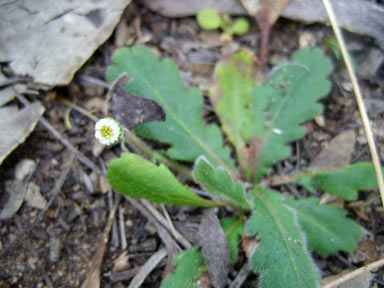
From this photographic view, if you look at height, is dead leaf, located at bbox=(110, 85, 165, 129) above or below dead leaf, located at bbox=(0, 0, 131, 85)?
below

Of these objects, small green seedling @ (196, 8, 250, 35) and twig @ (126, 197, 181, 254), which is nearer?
twig @ (126, 197, 181, 254)

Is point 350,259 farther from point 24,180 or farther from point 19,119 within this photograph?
point 19,119

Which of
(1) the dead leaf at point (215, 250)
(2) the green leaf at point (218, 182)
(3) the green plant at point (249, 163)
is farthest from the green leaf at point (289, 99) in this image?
(1) the dead leaf at point (215, 250)

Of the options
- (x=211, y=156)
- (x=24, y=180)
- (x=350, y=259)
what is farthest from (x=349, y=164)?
(x=24, y=180)

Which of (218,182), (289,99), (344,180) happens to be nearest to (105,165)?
(218,182)

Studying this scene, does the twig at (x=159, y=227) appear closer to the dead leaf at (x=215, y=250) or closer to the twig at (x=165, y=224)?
the twig at (x=165, y=224)

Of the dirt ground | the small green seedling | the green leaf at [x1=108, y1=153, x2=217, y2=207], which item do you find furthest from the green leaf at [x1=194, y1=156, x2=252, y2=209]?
the small green seedling

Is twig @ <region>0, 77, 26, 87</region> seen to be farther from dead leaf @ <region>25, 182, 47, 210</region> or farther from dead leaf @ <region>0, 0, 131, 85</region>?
dead leaf @ <region>25, 182, 47, 210</region>
